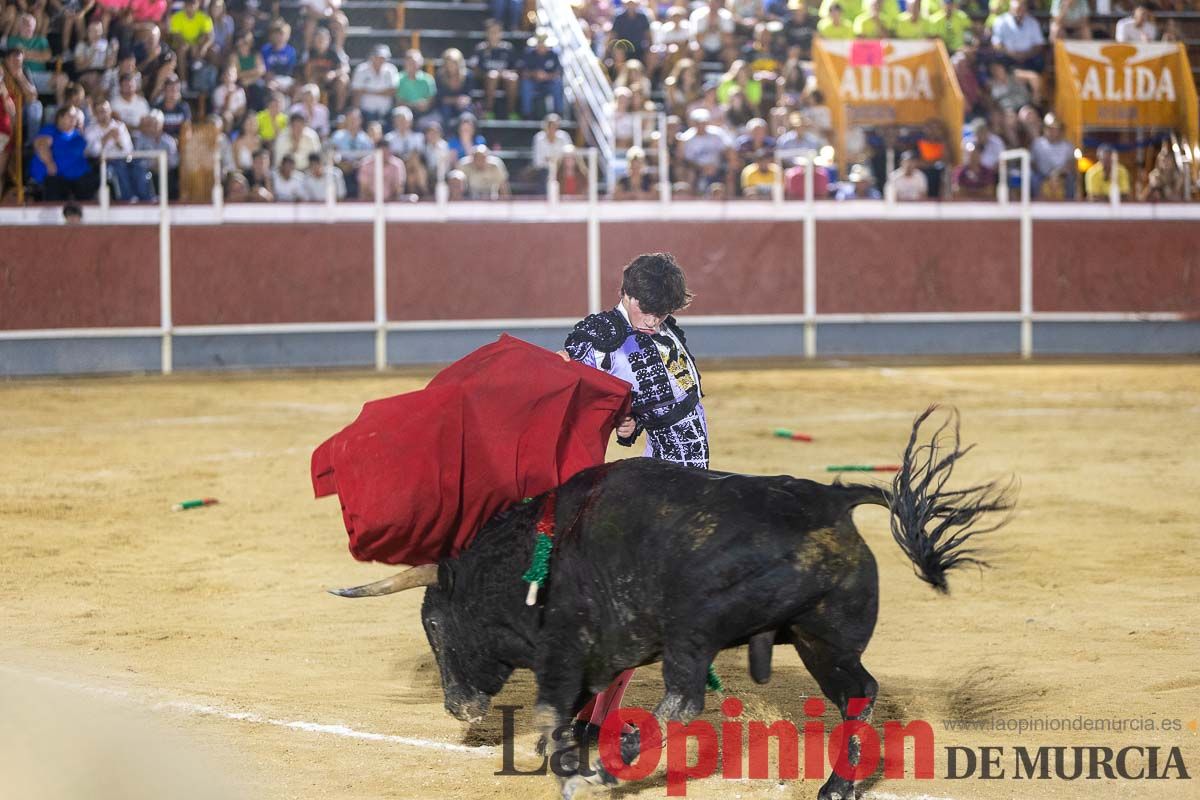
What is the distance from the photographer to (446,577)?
379 cm

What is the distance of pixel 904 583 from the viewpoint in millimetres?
6113

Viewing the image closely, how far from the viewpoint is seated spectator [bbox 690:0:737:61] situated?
1723cm

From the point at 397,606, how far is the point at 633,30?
1227 centimetres

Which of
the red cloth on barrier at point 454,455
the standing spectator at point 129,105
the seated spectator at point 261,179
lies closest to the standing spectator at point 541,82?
the seated spectator at point 261,179

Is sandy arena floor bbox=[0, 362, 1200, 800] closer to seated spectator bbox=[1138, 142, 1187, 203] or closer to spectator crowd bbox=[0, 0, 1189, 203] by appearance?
spectator crowd bbox=[0, 0, 1189, 203]

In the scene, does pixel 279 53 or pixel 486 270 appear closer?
pixel 486 270

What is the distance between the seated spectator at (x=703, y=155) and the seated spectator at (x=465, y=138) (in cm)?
196

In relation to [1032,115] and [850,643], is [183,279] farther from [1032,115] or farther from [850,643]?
[850,643]

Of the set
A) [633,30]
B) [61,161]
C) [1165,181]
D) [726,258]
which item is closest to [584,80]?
[633,30]

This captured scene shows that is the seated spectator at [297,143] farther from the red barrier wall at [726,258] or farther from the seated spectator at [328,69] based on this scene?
the red barrier wall at [726,258]

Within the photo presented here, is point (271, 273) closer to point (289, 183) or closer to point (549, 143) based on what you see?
point (289, 183)

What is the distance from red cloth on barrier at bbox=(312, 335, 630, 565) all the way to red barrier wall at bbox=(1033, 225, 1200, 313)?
12138 mm

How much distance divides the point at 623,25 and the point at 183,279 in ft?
19.2

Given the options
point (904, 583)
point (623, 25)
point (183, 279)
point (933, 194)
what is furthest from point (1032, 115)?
point (904, 583)
